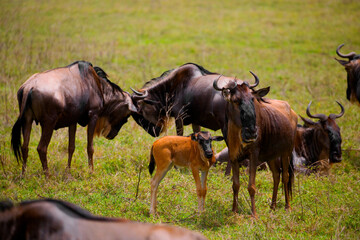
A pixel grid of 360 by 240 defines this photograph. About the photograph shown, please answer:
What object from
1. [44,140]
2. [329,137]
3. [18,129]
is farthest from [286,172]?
[18,129]

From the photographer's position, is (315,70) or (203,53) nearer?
(315,70)

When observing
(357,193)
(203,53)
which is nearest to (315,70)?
(203,53)

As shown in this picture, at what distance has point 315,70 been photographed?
15.7 meters

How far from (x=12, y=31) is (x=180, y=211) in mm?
10860

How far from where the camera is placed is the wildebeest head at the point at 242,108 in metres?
6.11

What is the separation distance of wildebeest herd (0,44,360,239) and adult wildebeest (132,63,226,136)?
21mm

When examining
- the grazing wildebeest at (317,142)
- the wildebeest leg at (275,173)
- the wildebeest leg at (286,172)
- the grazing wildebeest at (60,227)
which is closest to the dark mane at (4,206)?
the grazing wildebeest at (60,227)

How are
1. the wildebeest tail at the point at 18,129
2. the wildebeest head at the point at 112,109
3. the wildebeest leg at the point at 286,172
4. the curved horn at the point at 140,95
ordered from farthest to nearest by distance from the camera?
1. the curved horn at the point at 140,95
2. the wildebeest head at the point at 112,109
3. the wildebeest tail at the point at 18,129
4. the wildebeest leg at the point at 286,172

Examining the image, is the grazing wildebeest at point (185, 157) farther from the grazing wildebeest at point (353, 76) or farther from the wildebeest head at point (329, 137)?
the grazing wildebeest at point (353, 76)

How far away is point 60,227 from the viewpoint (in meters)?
3.46

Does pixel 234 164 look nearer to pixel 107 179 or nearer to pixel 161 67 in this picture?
pixel 107 179

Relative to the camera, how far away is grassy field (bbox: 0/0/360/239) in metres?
6.55

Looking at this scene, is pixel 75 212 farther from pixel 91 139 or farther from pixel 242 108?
pixel 91 139

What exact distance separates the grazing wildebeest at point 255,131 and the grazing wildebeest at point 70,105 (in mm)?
2829
